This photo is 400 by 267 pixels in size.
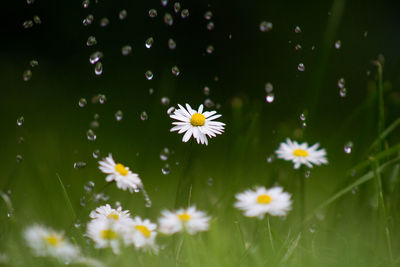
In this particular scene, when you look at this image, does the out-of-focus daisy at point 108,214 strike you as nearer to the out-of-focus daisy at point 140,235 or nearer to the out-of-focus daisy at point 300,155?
the out-of-focus daisy at point 140,235

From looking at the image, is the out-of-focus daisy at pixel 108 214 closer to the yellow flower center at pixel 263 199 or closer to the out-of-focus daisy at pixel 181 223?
the out-of-focus daisy at pixel 181 223

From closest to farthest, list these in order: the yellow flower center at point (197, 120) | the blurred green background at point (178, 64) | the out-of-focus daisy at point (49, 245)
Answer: the out-of-focus daisy at point (49, 245)
the yellow flower center at point (197, 120)
the blurred green background at point (178, 64)

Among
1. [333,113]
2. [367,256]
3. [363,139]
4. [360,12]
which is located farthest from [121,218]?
[360,12]

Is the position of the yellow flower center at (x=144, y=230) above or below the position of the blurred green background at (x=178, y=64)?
below

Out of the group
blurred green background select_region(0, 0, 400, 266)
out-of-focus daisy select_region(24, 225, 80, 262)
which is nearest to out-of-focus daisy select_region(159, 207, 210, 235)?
out-of-focus daisy select_region(24, 225, 80, 262)

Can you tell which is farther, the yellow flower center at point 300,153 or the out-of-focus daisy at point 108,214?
the yellow flower center at point 300,153

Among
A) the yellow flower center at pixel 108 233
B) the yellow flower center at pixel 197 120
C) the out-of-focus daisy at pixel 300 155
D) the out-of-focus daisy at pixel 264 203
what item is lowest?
the yellow flower center at pixel 108 233

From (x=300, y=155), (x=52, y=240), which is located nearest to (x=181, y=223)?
(x=52, y=240)

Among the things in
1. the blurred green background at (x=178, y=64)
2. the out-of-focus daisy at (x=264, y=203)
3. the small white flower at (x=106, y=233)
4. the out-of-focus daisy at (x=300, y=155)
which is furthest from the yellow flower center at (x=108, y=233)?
the blurred green background at (x=178, y=64)

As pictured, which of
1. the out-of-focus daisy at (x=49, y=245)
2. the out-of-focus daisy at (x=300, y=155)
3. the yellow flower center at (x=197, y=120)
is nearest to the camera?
the out-of-focus daisy at (x=49, y=245)
